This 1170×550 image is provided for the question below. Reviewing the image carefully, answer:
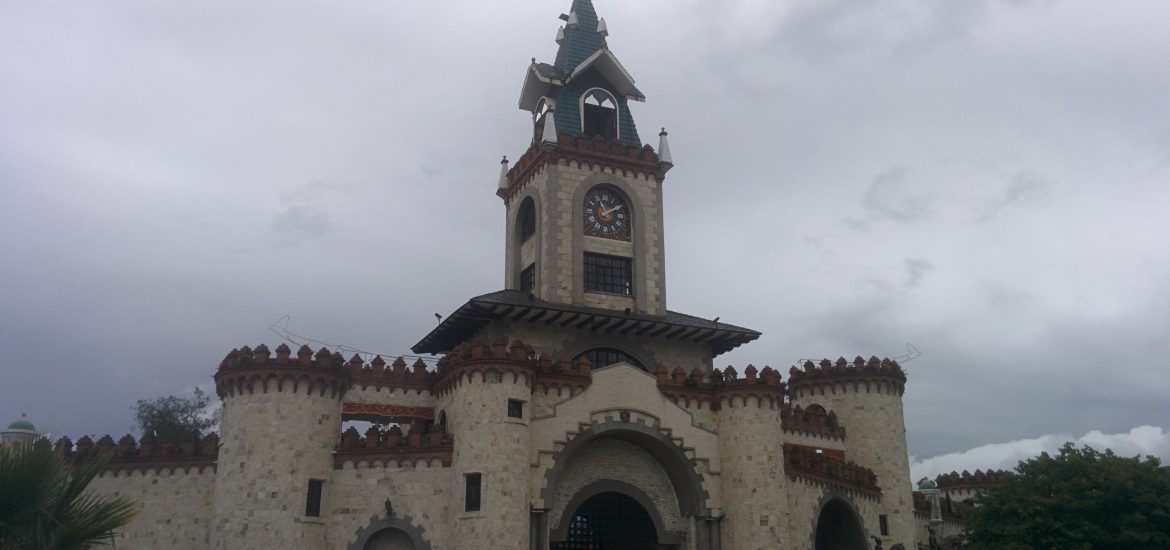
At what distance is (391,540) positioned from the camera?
31.1 m

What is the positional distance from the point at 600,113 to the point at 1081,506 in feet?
91.3

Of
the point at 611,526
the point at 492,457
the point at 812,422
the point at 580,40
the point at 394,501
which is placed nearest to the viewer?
the point at 492,457

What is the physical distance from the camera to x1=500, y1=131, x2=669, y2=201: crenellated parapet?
1688 inches

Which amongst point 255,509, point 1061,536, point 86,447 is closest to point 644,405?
point 255,509

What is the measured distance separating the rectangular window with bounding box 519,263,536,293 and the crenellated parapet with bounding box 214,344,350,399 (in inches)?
514

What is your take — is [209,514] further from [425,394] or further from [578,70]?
[578,70]

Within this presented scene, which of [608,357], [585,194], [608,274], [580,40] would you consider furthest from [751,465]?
[580,40]

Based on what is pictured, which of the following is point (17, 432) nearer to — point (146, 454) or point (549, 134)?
point (146, 454)

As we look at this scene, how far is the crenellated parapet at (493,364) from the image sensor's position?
103 feet

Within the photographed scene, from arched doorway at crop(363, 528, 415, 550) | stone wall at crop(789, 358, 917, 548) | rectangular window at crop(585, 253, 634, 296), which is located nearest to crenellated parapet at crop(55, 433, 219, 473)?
arched doorway at crop(363, 528, 415, 550)

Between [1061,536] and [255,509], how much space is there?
29.7 metres

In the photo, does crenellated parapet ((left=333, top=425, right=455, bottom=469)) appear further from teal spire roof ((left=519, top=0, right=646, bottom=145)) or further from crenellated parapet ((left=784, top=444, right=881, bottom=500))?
teal spire roof ((left=519, top=0, right=646, bottom=145))

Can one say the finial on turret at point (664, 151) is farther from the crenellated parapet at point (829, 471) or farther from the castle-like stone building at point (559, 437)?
the crenellated parapet at point (829, 471)

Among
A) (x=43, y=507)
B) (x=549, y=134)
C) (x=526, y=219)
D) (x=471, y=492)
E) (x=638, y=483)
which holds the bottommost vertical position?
(x=43, y=507)
